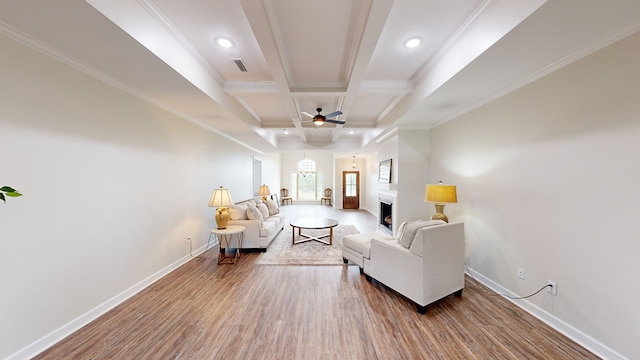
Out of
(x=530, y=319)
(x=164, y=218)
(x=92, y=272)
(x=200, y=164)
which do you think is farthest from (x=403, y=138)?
(x=92, y=272)

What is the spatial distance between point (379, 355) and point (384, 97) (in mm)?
3677

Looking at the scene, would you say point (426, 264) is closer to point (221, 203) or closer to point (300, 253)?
point (300, 253)

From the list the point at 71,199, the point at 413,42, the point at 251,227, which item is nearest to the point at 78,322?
the point at 71,199

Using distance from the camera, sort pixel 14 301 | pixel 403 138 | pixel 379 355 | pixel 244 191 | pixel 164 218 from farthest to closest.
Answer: pixel 244 191
pixel 403 138
pixel 164 218
pixel 379 355
pixel 14 301

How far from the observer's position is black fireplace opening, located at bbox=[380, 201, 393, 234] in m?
5.24

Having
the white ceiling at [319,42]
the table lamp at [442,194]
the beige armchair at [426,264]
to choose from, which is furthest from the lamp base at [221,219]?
the table lamp at [442,194]

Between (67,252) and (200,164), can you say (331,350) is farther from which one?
(200,164)

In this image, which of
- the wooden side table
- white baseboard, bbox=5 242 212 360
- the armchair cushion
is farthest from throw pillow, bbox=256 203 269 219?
the armchair cushion

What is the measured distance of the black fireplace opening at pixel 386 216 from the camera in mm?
5242

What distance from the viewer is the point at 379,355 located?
1.74m

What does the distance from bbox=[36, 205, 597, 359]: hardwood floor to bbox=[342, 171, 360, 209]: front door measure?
7.12 m

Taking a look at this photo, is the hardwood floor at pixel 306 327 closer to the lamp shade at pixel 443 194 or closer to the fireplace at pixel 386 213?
the lamp shade at pixel 443 194

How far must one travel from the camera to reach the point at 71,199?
2.00 metres

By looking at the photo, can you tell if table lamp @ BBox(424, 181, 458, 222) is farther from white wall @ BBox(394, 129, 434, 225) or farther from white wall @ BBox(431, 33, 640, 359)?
white wall @ BBox(394, 129, 434, 225)
